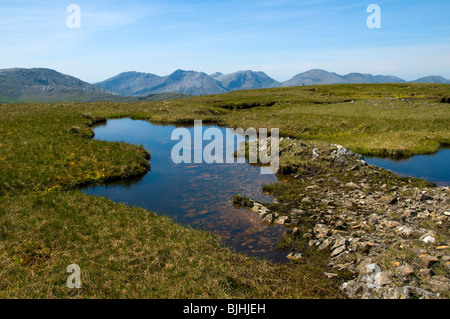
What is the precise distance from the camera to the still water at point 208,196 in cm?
1431

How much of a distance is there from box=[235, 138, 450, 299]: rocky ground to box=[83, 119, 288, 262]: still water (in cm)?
106

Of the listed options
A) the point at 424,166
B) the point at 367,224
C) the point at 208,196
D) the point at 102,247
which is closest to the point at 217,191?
the point at 208,196

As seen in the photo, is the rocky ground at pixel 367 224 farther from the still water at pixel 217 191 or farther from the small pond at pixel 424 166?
the small pond at pixel 424 166

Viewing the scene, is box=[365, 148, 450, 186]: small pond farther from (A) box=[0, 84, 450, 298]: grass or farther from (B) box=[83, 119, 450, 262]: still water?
(A) box=[0, 84, 450, 298]: grass

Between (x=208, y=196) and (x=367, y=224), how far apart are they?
1038 centimetres

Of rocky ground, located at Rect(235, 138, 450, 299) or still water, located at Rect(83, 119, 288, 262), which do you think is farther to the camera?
still water, located at Rect(83, 119, 288, 262)

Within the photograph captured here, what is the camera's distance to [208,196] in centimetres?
1986

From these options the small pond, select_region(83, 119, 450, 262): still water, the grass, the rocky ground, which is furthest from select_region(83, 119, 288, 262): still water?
the small pond

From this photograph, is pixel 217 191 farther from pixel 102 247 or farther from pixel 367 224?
pixel 367 224

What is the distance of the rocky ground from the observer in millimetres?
9039

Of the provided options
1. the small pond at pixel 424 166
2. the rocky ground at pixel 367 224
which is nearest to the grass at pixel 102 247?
the rocky ground at pixel 367 224

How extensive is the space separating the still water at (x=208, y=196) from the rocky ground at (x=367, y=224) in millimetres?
1056
